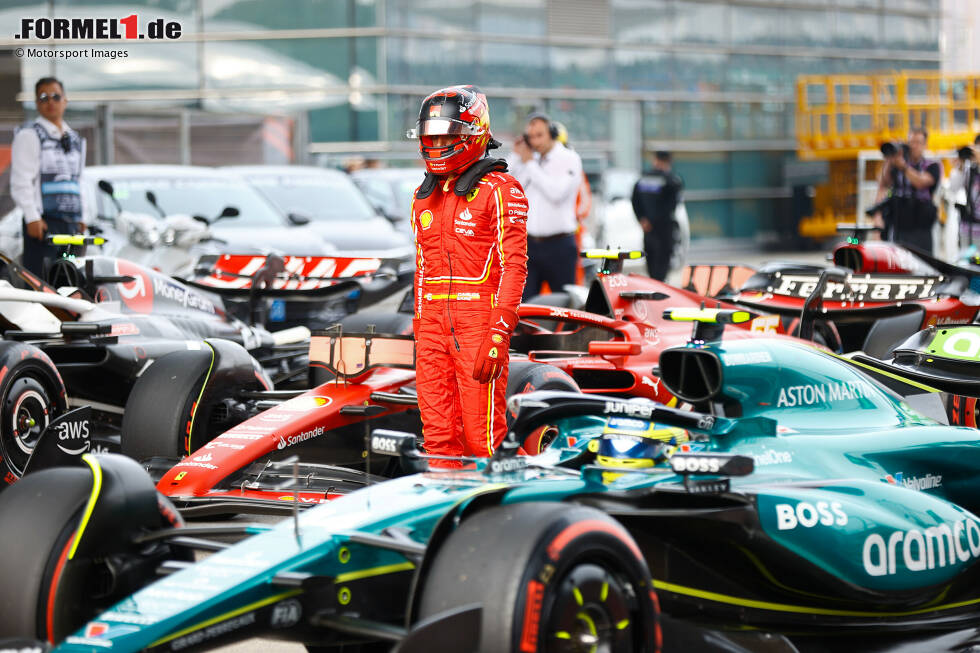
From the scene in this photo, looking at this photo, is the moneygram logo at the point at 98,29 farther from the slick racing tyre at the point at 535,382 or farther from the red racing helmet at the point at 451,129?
→ the red racing helmet at the point at 451,129

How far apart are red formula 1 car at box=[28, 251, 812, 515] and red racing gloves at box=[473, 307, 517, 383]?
1.77 feet

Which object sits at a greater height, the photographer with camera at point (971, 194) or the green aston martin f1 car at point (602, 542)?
the photographer with camera at point (971, 194)

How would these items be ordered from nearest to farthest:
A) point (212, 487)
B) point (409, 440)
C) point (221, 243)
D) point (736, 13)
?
point (409, 440) → point (212, 487) → point (221, 243) → point (736, 13)

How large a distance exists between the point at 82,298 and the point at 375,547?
17.4 ft

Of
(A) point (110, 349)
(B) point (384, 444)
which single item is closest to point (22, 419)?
(A) point (110, 349)

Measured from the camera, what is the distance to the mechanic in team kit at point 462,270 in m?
6.07

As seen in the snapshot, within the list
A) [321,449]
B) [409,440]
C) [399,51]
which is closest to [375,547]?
[409,440]

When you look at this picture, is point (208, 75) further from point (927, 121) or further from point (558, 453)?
point (558, 453)

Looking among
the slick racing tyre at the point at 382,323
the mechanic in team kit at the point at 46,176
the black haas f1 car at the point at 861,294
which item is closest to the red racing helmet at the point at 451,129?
the slick racing tyre at the point at 382,323

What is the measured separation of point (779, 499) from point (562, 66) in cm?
2390

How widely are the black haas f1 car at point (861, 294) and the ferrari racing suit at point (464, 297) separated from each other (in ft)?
9.24

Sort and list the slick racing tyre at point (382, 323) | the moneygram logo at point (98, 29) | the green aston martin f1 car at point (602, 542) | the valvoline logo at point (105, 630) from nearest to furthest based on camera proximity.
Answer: the valvoline logo at point (105, 630) < the green aston martin f1 car at point (602, 542) < the slick racing tyre at point (382, 323) < the moneygram logo at point (98, 29)

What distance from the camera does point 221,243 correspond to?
483 inches

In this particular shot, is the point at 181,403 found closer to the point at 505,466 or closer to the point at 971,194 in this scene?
the point at 505,466
